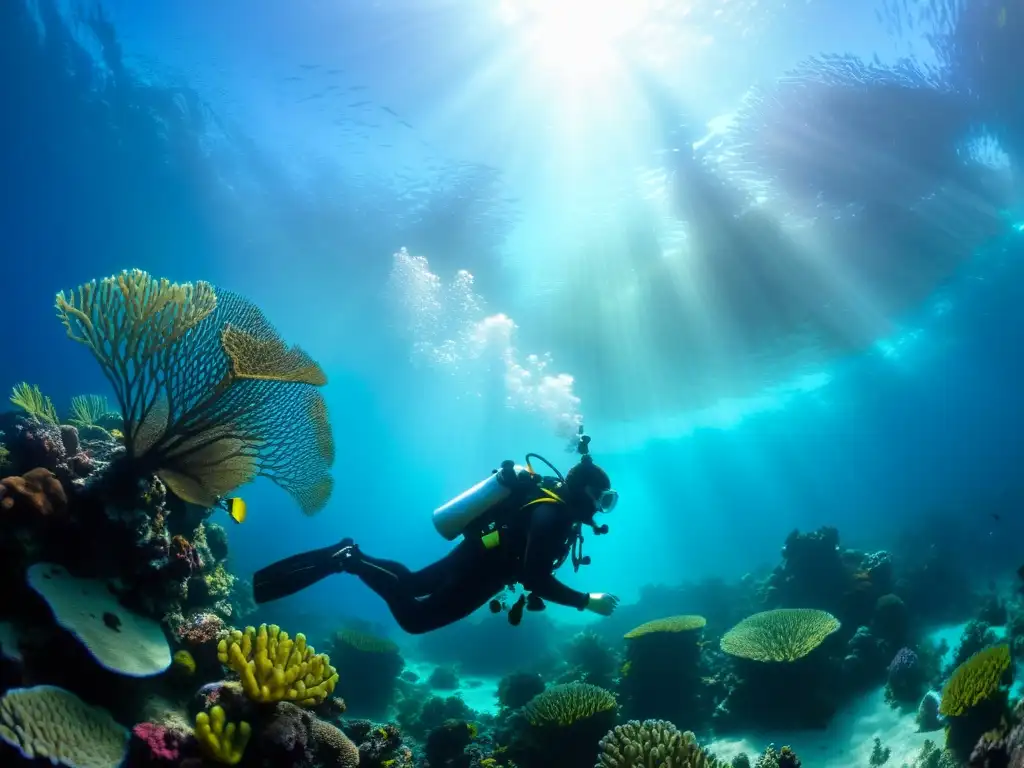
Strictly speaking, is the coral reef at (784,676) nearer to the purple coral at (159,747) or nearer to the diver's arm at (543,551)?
the diver's arm at (543,551)

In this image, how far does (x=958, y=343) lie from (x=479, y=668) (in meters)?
34.9

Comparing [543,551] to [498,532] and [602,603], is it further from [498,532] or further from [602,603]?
[602,603]

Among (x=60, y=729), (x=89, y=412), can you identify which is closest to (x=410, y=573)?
(x=60, y=729)

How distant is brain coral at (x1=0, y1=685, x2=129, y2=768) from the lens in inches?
130

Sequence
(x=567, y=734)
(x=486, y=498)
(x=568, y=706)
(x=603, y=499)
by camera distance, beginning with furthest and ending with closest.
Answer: (x=568, y=706) → (x=567, y=734) → (x=486, y=498) → (x=603, y=499)

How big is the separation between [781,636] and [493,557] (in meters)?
5.60

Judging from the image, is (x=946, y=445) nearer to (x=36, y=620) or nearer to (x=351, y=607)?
(x=351, y=607)

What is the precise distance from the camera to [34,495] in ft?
15.0

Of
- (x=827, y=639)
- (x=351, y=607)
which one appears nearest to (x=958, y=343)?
(x=827, y=639)

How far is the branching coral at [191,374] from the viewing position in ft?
16.5

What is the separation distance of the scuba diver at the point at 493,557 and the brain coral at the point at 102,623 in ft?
4.96

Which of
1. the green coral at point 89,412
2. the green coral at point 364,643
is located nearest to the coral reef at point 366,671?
the green coral at point 364,643

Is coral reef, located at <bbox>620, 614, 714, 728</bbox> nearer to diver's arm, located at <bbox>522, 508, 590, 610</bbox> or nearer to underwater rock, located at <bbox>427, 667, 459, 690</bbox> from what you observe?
diver's arm, located at <bbox>522, 508, 590, 610</bbox>

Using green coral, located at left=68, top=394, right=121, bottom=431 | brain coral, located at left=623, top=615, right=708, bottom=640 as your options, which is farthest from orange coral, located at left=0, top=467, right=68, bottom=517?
brain coral, located at left=623, top=615, right=708, bottom=640
